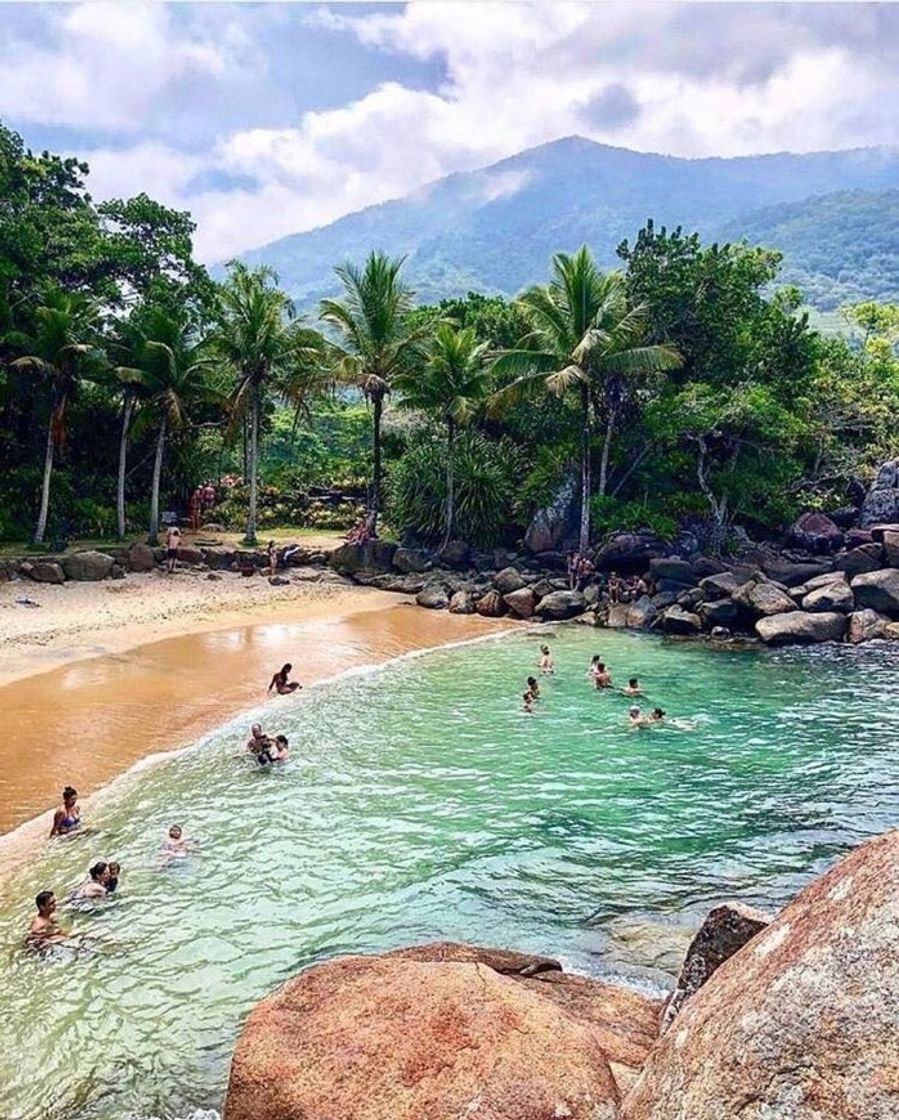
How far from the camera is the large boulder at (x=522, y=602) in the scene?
30.9 metres

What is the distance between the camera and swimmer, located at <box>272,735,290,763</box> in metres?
16.6

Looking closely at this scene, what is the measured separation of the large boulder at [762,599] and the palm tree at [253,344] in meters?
19.8

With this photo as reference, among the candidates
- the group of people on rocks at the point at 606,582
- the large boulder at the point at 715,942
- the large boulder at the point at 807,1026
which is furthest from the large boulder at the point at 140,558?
the large boulder at the point at 807,1026

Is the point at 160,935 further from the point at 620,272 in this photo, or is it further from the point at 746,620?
the point at 620,272

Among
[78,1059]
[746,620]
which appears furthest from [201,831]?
[746,620]

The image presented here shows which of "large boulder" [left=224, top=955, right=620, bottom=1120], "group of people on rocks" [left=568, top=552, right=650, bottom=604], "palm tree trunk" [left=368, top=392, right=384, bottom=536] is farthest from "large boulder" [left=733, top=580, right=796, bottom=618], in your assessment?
"large boulder" [left=224, top=955, right=620, bottom=1120]

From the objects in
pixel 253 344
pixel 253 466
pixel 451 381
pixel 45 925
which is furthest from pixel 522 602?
pixel 45 925

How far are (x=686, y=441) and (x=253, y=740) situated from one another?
24.6 meters

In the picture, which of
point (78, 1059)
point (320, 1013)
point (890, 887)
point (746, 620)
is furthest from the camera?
point (746, 620)

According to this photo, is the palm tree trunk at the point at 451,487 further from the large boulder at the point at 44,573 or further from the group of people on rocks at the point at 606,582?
the large boulder at the point at 44,573

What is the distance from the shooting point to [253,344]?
120ft

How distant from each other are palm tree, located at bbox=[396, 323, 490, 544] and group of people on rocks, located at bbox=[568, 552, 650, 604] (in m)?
6.20

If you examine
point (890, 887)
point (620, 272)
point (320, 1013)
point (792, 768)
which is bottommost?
point (792, 768)

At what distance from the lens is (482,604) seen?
31.3 meters
